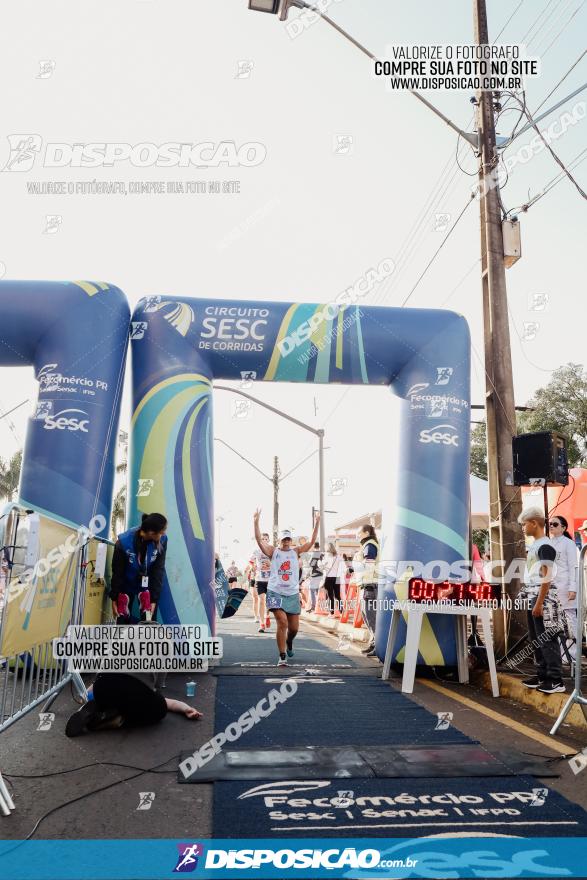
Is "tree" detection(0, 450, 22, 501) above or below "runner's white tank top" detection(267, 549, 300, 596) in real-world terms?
above

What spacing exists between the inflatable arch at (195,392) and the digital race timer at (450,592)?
559mm

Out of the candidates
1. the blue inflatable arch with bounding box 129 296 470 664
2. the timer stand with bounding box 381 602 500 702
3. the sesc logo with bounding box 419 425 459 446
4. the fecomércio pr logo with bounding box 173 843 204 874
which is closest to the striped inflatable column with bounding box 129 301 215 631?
the blue inflatable arch with bounding box 129 296 470 664

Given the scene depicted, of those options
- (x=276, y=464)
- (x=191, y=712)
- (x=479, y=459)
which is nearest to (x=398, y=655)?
(x=191, y=712)

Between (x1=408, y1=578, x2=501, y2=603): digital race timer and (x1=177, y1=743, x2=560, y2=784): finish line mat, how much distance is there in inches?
93.2

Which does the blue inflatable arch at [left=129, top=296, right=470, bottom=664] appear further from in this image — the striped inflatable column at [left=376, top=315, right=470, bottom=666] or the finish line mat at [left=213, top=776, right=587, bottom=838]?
the finish line mat at [left=213, top=776, right=587, bottom=838]

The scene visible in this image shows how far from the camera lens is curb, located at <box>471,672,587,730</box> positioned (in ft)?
17.8

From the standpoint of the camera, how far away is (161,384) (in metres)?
7.95

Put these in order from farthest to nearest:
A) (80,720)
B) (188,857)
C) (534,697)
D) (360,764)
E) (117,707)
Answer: (534,697)
(117,707)
(80,720)
(360,764)
(188,857)

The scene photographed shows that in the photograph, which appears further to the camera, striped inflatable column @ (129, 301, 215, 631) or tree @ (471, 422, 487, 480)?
tree @ (471, 422, 487, 480)

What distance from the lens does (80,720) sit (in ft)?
16.1

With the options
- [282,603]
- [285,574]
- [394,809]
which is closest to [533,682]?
[282,603]

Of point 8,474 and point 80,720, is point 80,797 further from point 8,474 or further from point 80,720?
point 8,474

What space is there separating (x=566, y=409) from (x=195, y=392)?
84.7ft

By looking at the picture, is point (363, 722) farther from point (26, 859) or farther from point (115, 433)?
point (115, 433)
